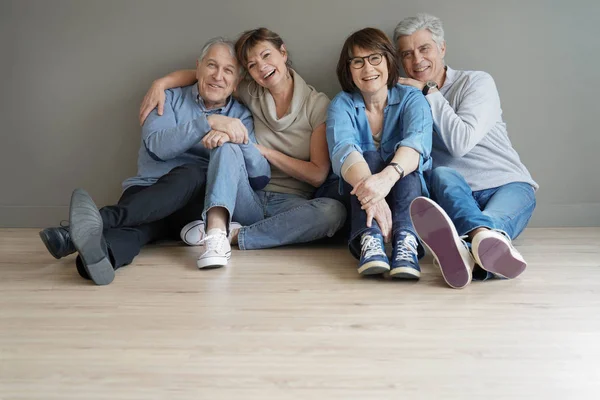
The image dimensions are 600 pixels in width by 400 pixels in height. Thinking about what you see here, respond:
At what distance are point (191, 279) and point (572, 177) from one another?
201 centimetres

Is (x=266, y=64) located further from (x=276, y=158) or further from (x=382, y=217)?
(x=382, y=217)

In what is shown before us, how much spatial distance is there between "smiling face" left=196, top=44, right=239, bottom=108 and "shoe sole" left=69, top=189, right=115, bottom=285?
859 mm

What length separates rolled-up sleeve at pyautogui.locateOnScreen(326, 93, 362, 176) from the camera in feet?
8.56

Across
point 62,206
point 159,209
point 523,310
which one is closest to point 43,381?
point 159,209

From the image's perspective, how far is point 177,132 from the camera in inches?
110

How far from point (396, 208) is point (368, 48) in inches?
26.7

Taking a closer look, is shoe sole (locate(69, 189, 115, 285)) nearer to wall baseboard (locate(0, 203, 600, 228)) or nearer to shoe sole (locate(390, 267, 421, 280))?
shoe sole (locate(390, 267, 421, 280))

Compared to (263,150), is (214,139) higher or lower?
higher

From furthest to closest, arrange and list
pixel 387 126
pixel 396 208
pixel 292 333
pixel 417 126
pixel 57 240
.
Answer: pixel 387 126
pixel 417 126
pixel 396 208
pixel 57 240
pixel 292 333

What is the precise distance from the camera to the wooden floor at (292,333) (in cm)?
148

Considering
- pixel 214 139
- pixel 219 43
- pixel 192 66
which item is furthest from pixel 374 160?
pixel 192 66

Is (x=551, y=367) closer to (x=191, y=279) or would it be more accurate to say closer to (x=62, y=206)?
(x=191, y=279)

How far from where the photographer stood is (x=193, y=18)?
3.22 meters

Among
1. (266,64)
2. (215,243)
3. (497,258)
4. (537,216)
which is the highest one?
(266,64)
